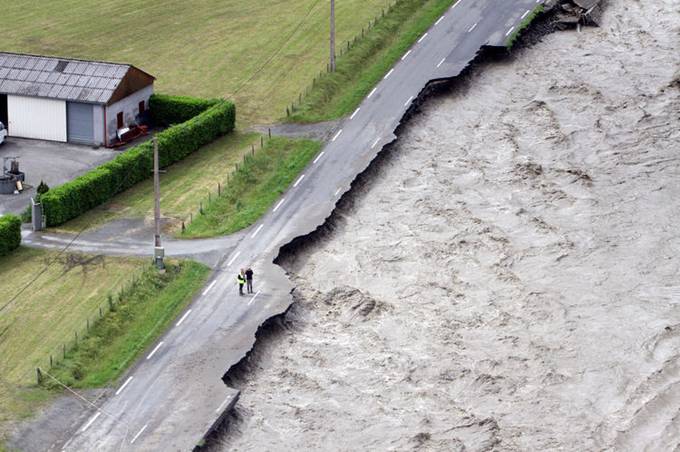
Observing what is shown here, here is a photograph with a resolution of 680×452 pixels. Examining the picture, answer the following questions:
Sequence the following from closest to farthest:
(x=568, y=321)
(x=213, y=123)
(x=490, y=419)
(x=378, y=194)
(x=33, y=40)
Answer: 1. (x=490, y=419)
2. (x=568, y=321)
3. (x=378, y=194)
4. (x=213, y=123)
5. (x=33, y=40)

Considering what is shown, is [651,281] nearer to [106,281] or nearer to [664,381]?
[664,381]

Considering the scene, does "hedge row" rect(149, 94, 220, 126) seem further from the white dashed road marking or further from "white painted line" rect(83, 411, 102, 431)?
"white painted line" rect(83, 411, 102, 431)

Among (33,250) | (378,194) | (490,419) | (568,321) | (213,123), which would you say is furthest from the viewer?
(213,123)

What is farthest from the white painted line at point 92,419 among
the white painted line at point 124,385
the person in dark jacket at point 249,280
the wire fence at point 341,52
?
the wire fence at point 341,52

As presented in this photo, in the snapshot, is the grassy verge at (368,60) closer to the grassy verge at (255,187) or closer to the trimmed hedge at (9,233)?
the grassy verge at (255,187)

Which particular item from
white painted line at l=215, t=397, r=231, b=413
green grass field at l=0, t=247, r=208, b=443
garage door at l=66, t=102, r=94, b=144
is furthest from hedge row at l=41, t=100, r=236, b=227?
white painted line at l=215, t=397, r=231, b=413

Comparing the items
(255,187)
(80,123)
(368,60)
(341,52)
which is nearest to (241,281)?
(255,187)

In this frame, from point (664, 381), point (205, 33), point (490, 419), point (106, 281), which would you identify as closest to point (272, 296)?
point (106, 281)
